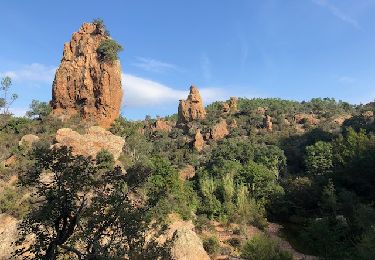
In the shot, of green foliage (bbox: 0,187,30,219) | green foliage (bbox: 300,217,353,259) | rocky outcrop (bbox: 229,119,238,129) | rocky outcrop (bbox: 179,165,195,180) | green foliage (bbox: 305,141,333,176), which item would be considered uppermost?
rocky outcrop (bbox: 229,119,238,129)

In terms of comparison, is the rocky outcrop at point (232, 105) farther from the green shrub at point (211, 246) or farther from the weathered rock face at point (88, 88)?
the green shrub at point (211, 246)

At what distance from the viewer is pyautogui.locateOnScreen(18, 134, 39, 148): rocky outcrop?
26719 mm

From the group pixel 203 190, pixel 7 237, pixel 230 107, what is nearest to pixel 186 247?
pixel 7 237

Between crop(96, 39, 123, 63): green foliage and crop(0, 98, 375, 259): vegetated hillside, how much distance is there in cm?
540

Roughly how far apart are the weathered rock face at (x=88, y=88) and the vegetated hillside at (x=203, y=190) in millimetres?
1456

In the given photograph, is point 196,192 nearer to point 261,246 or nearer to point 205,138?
point 261,246

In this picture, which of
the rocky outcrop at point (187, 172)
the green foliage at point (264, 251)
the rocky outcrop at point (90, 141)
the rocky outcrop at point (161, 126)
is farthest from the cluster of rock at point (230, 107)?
the green foliage at point (264, 251)

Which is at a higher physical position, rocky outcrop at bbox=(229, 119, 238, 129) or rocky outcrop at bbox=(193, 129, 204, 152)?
rocky outcrop at bbox=(229, 119, 238, 129)

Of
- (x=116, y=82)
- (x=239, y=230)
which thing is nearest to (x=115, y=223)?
(x=239, y=230)

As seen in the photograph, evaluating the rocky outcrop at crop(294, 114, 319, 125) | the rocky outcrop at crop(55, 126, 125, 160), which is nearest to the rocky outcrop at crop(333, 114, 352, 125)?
the rocky outcrop at crop(294, 114, 319, 125)

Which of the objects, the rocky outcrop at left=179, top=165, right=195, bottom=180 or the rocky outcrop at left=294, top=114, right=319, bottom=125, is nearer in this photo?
the rocky outcrop at left=179, top=165, right=195, bottom=180

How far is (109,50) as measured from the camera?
108 feet

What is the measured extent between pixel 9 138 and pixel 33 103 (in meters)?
6.45

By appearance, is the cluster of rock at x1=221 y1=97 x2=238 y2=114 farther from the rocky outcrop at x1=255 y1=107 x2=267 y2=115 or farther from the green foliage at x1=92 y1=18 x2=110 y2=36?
the green foliage at x1=92 y1=18 x2=110 y2=36
